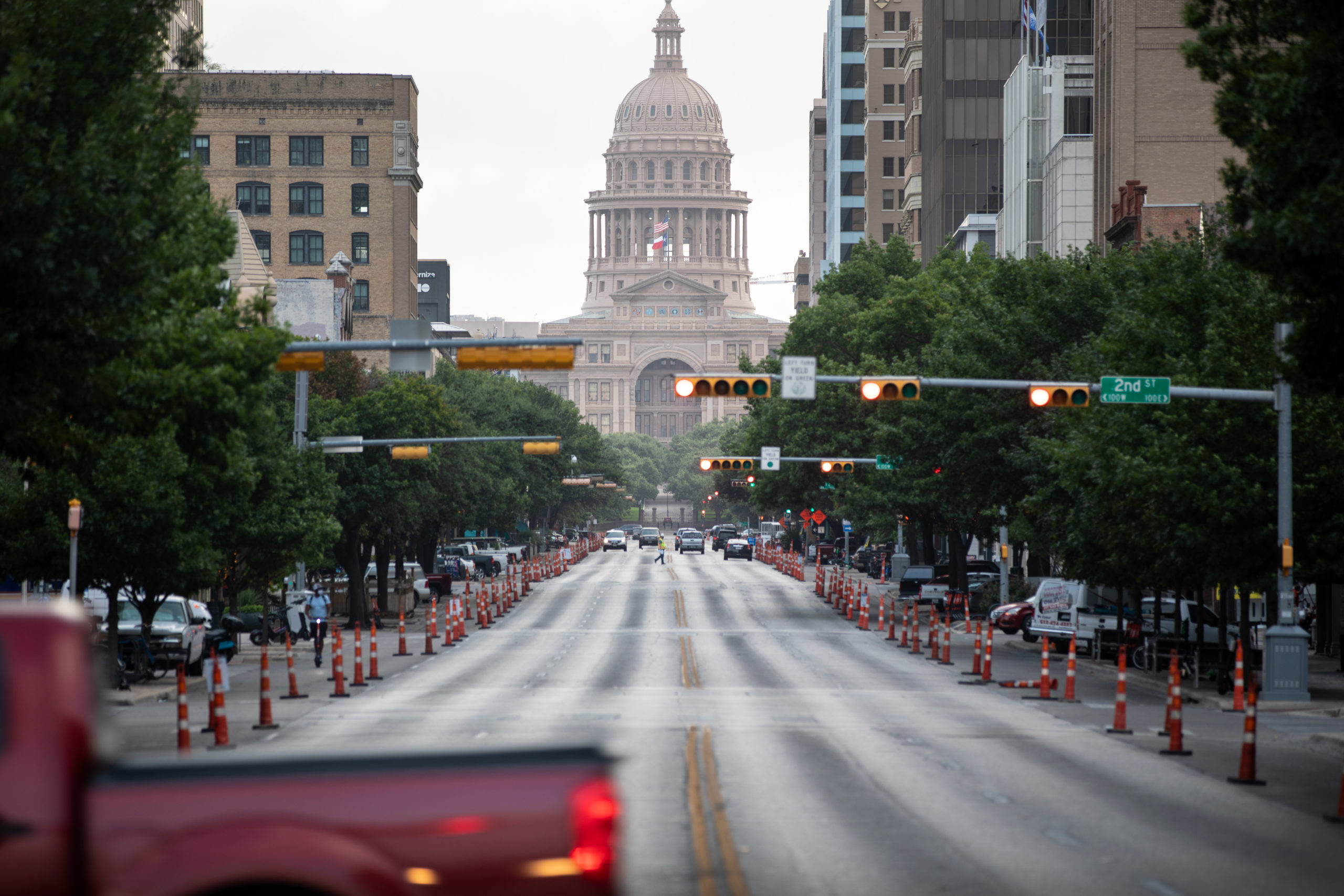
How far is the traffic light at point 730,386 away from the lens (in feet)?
89.9

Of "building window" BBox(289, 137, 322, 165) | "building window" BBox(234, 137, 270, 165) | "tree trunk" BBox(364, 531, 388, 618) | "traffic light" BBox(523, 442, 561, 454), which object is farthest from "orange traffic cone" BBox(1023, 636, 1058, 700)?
"building window" BBox(234, 137, 270, 165)

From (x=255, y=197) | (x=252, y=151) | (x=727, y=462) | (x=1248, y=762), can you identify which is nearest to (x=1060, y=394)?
(x=1248, y=762)

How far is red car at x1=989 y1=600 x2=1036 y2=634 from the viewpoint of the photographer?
50.1 m

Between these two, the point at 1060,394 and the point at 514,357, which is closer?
the point at 514,357

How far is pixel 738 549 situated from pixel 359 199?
32.5 metres

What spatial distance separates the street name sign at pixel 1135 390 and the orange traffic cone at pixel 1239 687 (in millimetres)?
3933

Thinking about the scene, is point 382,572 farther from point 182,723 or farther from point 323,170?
point 323,170

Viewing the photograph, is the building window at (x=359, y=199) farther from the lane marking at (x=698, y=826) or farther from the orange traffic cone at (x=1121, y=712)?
the lane marking at (x=698, y=826)

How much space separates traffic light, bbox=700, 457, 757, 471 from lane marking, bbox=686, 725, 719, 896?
35353 mm

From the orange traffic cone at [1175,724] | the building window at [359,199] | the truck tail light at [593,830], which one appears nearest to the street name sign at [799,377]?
the orange traffic cone at [1175,724]

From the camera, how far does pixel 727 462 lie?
59.4m

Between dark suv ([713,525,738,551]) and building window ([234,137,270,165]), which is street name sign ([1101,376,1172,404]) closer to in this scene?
building window ([234,137,270,165])

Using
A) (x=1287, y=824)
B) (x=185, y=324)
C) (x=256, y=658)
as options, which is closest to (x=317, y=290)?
(x=256, y=658)

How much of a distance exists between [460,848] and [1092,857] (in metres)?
9.10
